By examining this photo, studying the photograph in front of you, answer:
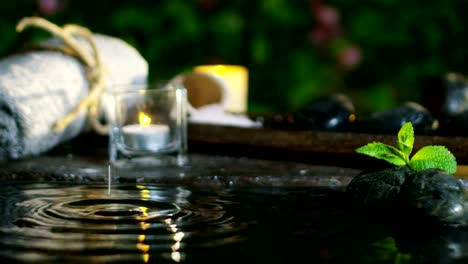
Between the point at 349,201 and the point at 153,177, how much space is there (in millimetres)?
518

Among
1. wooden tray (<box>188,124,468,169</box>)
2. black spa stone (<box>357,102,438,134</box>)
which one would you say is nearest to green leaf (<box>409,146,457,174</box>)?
Answer: wooden tray (<box>188,124,468,169</box>)

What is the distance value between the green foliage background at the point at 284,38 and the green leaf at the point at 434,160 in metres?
2.41

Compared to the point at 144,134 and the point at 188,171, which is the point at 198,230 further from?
the point at 144,134

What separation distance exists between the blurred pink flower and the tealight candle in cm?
204

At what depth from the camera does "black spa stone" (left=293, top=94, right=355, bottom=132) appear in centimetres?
250

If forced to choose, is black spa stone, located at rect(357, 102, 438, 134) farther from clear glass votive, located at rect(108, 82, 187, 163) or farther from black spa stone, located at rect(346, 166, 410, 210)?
black spa stone, located at rect(346, 166, 410, 210)

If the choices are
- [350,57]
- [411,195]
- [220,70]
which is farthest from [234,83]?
[411,195]

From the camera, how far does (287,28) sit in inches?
162

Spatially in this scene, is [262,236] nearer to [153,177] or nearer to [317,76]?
[153,177]

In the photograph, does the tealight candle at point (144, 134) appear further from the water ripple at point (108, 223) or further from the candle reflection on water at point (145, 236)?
the candle reflection on water at point (145, 236)

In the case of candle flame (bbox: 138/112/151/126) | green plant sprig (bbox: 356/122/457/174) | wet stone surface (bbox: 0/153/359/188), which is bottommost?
wet stone surface (bbox: 0/153/359/188)

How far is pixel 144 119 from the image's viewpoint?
7.34ft

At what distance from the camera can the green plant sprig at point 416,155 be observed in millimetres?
1650

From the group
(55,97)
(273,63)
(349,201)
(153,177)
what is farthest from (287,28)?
(349,201)
